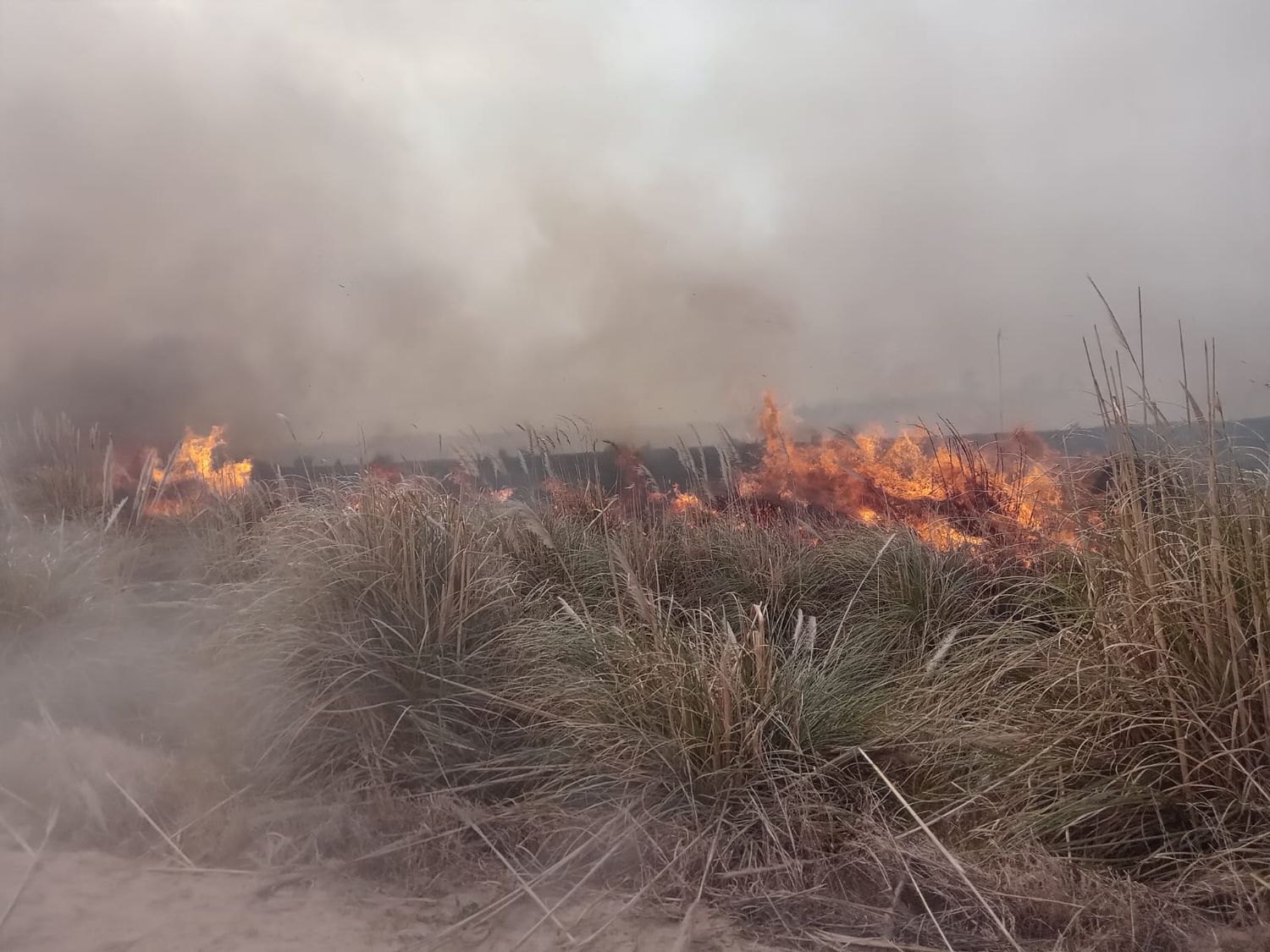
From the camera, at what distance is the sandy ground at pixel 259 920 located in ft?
6.02

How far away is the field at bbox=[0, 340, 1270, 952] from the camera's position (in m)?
1.99

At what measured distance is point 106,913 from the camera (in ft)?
6.36

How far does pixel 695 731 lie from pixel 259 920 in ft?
3.90

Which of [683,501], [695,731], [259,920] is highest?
[683,501]

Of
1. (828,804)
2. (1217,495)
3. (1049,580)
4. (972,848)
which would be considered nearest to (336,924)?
(828,804)

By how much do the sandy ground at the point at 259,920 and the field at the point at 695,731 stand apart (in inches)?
2.5

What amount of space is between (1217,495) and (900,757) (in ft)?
3.82

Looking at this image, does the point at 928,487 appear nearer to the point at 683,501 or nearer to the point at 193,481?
the point at 683,501

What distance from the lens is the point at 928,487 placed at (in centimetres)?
529

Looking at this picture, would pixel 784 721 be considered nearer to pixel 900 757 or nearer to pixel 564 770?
pixel 900 757

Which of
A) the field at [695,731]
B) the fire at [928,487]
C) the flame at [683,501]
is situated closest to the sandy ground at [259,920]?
the field at [695,731]

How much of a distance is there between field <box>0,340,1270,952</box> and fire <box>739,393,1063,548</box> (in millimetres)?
641

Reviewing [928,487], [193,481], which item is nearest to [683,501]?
[928,487]

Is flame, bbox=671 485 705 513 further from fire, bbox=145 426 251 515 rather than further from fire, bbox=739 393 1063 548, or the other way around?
fire, bbox=145 426 251 515
